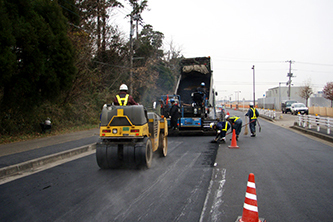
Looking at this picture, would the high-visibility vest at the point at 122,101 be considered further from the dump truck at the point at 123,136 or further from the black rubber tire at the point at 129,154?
the black rubber tire at the point at 129,154

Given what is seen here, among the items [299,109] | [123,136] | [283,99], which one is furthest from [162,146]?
[283,99]

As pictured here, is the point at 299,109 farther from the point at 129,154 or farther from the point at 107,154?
the point at 107,154

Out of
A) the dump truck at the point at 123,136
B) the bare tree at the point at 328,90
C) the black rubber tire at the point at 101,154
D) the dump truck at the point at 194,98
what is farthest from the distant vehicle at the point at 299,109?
the black rubber tire at the point at 101,154

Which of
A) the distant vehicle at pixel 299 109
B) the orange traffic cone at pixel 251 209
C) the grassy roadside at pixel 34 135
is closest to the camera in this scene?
the orange traffic cone at pixel 251 209

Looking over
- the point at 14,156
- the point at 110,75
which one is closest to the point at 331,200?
the point at 14,156

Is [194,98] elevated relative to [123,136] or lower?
elevated

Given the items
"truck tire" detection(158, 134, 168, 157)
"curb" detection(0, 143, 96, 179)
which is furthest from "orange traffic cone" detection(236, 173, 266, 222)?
"curb" detection(0, 143, 96, 179)

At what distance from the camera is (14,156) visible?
29.5 feet

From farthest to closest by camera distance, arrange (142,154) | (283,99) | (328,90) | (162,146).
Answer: (283,99) → (328,90) → (162,146) → (142,154)

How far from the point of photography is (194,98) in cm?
1573

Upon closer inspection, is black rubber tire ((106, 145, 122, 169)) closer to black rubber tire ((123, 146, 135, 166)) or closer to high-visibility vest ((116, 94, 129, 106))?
black rubber tire ((123, 146, 135, 166))

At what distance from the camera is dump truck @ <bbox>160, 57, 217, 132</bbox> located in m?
15.8

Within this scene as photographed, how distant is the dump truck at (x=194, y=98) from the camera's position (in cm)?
1575

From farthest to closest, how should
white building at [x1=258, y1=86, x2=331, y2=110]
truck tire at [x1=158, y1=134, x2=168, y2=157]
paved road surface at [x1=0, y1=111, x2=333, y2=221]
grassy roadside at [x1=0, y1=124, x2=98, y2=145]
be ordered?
white building at [x1=258, y1=86, x2=331, y2=110]
grassy roadside at [x1=0, y1=124, x2=98, y2=145]
truck tire at [x1=158, y1=134, x2=168, y2=157]
paved road surface at [x1=0, y1=111, x2=333, y2=221]
